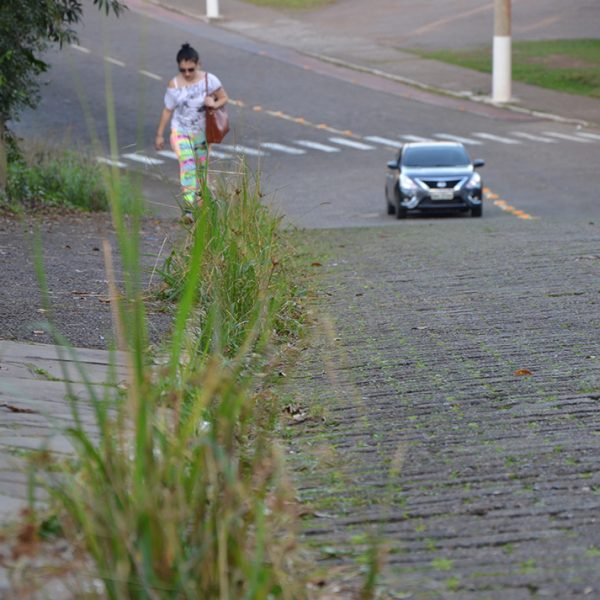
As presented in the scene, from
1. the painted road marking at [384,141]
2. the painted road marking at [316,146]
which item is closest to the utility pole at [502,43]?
the painted road marking at [384,141]

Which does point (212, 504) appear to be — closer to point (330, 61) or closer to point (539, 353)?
point (539, 353)

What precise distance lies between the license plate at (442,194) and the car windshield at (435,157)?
91 centimetres

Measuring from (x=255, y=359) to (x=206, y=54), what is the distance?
3788 centimetres

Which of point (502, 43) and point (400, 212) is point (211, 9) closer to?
point (502, 43)

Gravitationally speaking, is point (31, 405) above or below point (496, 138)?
above

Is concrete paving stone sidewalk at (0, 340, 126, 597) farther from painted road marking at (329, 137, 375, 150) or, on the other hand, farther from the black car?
painted road marking at (329, 137, 375, 150)

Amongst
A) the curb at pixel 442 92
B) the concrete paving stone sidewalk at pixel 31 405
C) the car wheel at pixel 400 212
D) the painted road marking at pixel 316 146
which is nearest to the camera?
the concrete paving stone sidewalk at pixel 31 405

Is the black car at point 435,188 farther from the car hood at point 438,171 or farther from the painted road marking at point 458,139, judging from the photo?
the painted road marking at point 458,139

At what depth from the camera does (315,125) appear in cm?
3509

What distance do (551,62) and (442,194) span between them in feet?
74.3

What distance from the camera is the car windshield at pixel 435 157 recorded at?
22234 millimetres

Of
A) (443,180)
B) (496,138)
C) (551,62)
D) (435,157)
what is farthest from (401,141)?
(551,62)

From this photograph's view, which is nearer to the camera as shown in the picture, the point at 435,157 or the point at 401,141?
the point at 435,157

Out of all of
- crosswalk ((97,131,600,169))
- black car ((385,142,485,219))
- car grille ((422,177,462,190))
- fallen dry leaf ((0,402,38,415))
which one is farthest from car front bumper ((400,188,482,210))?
fallen dry leaf ((0,402,38,415))
